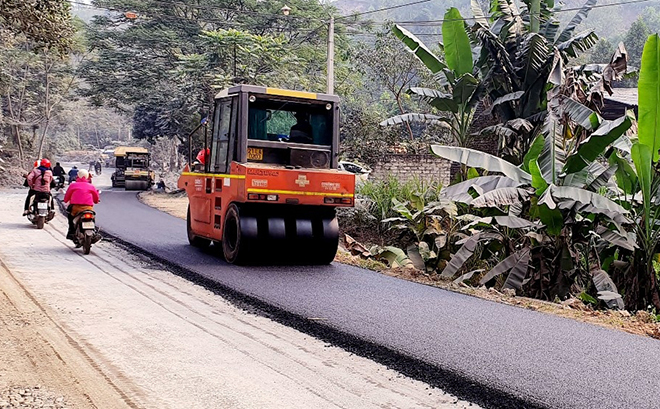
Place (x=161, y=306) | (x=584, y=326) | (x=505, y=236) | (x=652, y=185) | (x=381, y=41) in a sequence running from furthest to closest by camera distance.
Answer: (x=381, y=41) → (x=505, y=236) → (x=652, y=185) → (x=161, y=306) → (x=584, y=326)

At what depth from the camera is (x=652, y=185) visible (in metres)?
9.76

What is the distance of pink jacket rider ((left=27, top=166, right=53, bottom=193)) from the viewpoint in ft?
54.5

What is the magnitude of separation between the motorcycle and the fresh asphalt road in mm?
2366

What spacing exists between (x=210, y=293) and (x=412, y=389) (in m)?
4.38

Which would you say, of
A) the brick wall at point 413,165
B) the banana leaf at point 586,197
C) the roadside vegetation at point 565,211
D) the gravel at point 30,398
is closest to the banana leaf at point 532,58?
the roadside vegetation at point 565,211

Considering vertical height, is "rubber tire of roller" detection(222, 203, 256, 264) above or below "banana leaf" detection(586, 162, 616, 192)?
below

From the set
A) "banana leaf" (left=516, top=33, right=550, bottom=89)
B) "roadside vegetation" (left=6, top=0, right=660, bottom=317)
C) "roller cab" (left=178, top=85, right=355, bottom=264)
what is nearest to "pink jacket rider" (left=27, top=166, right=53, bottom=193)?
"roadside vegetation" (left=6, top=0, right=660, bottom=317)

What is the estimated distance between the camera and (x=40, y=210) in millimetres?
16578

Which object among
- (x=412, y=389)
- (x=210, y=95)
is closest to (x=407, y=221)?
(x=412, y=389)

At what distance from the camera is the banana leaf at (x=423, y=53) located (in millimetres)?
14830

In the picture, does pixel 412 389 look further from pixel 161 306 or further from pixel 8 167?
pixel 8 167

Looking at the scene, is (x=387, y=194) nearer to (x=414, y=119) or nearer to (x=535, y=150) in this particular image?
(x=414, y=119)

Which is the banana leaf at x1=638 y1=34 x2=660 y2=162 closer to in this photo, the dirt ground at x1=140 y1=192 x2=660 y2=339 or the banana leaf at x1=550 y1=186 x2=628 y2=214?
the banana leaf at x1=550 y1=186 x2=628 y2=214

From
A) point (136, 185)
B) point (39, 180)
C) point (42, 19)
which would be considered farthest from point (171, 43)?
point (42, 19)
